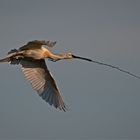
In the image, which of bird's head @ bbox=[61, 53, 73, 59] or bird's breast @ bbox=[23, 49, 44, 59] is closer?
bird's breast @ bbox=[23, 49, 44, 59]

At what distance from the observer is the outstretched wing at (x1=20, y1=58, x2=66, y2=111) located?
3231 centimetres

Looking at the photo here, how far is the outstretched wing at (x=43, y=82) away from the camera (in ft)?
106

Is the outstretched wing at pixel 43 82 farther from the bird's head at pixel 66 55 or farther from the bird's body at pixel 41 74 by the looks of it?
the bird's head at pixel 66 55

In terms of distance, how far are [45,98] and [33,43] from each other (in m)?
2.70

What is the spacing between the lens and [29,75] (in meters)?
32.5

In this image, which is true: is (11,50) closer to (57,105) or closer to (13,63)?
(13,63)

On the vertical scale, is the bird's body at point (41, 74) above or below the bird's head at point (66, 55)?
below

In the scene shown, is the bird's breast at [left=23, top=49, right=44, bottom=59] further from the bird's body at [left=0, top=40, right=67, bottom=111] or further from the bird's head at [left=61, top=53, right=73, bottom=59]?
the bird's head at [left=61, top=53, right=73, bottom=59]

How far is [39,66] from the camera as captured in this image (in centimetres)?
3253

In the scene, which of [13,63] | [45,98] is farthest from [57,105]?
[13,63]

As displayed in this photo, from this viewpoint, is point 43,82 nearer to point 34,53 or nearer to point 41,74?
point 41,74

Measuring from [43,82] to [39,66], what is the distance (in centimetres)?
A: 64

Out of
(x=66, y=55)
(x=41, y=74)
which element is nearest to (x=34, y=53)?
(x=66, y=55)

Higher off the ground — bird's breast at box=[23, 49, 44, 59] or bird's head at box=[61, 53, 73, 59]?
bird's head at box=[61, 53, 73, 59]
